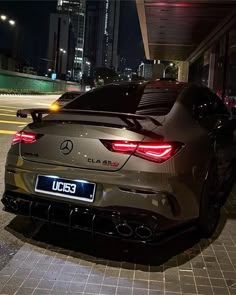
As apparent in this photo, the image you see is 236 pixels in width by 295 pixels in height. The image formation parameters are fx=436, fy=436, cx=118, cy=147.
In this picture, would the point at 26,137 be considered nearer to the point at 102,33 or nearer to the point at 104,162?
the point at 104,162

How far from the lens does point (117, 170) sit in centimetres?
367

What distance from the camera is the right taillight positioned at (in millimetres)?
3646

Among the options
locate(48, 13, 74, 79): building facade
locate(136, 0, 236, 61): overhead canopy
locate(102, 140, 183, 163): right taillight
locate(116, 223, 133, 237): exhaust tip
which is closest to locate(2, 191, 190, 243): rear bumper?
locate(116, 223, 133, 237): exhaust tip

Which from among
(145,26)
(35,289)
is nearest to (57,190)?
(35,289)

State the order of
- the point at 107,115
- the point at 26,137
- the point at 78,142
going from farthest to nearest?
the point at 26,137
the point at 107,115
the point at 78,142

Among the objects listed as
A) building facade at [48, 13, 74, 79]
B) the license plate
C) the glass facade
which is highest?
building facade at [48, 13, 74, 79]

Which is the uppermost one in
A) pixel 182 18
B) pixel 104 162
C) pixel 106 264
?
pixel 182 18

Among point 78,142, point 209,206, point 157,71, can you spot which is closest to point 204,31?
point 209,206

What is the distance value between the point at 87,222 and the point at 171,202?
762 millimetres

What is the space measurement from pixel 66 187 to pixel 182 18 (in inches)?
412

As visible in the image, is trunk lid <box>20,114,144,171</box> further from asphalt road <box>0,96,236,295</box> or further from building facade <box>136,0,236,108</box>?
building facade <box>136,0,236,108</box>

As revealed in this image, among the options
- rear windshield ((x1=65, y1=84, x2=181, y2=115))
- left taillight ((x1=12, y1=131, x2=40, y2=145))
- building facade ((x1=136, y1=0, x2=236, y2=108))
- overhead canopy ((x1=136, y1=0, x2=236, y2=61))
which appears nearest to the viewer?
left taillight ((x1=12, y1=131, x2=40, y2=145))

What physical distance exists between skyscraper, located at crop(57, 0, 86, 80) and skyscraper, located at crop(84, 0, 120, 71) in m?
2.94

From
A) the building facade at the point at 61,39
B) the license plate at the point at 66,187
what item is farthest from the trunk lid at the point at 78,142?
the building facade at the point at 61,39
